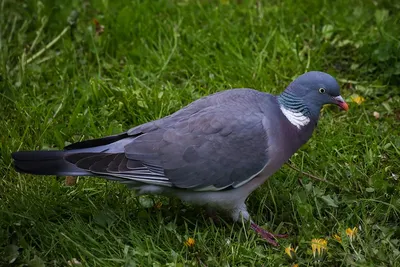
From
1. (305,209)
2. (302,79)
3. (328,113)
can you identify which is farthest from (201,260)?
(328,113)

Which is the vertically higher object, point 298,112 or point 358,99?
point 298,112

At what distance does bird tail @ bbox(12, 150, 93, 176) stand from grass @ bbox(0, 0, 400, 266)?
0.27 metres

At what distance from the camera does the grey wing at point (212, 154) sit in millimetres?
3365

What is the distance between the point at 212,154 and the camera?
3369 millimetres

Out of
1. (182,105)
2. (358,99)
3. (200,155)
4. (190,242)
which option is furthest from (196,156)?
(358,99)

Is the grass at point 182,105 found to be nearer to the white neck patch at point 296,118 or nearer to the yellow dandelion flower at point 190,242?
the yellow dandelion flower at point 190,242

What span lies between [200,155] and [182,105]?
3.53 ft

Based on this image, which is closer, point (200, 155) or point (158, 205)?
point (200, 155)

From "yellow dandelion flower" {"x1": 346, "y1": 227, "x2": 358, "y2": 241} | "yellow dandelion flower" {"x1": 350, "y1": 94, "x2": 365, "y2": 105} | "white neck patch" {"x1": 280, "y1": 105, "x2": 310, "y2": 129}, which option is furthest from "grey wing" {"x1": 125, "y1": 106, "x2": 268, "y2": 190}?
"yellow dandelion flower" {"x1": 350, "y1": 94, "x2": 365, "y2": 105}

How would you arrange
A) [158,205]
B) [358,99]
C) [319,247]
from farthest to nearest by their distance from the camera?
[358,99]
[158,205]
[319,247]

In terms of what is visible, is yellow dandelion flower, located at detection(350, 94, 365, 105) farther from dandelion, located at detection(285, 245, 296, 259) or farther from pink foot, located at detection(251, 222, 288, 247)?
dandelion, located at detection(285, 245, 296, 259)

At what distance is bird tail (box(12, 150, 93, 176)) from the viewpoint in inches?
131

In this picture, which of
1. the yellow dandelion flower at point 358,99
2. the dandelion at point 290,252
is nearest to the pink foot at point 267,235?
the dandelion at point 290,252

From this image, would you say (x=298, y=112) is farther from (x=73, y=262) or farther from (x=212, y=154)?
(x=73, y=262)
